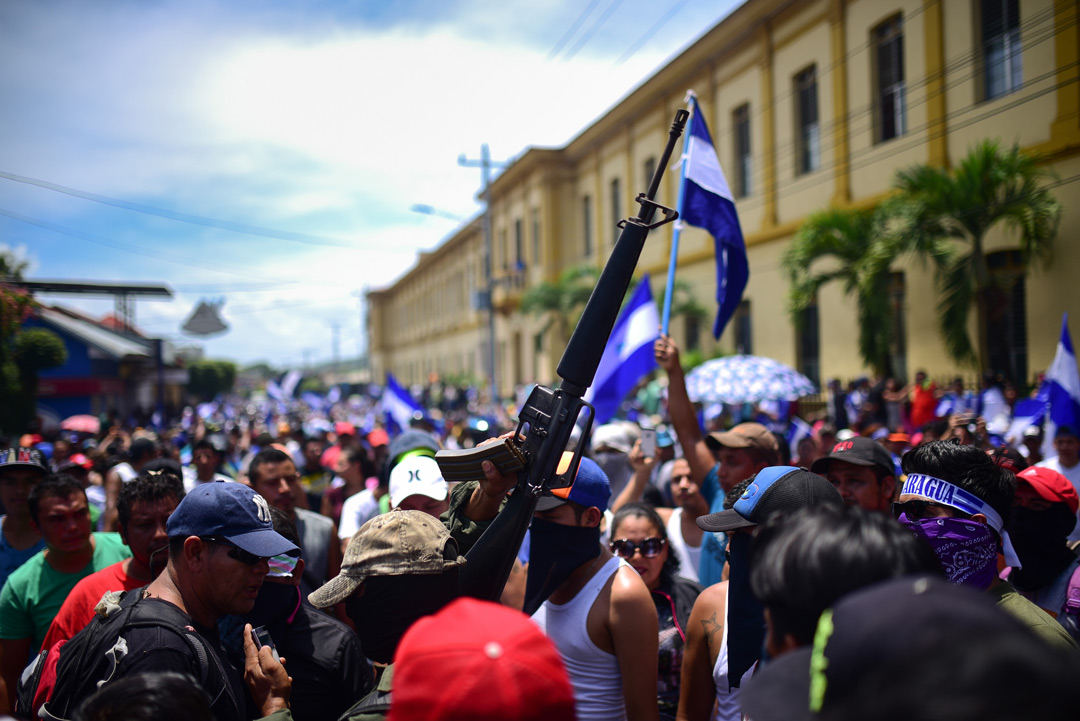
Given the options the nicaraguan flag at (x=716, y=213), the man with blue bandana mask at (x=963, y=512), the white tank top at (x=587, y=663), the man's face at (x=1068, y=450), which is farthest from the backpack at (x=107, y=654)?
the man's face at (x=1068, y=450)

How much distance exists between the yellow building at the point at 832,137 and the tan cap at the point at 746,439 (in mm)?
11625

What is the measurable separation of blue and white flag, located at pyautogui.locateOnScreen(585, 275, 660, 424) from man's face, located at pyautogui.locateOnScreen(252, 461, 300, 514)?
334cm

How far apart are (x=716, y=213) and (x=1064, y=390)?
4.04 metres

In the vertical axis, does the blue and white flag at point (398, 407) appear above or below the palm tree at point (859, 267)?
below

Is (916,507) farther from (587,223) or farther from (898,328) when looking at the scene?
(587,223)

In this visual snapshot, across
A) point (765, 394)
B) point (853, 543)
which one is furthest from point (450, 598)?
point (765, 394)

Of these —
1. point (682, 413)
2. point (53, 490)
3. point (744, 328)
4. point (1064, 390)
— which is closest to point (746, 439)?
point (682, 413)

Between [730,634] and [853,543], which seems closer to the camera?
[853,543]

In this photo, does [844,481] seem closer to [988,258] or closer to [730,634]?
[730,634]

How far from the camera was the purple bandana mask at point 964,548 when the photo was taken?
244cm

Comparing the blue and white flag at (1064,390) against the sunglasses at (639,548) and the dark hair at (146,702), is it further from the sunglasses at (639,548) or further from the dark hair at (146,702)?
the dark hair at (146,702)

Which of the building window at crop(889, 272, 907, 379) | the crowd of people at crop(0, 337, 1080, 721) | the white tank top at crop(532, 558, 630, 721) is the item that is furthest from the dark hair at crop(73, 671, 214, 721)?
the building window at crop(889, 272, 907, 379)

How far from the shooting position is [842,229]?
51.2ft

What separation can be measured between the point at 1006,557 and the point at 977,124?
576 inches
